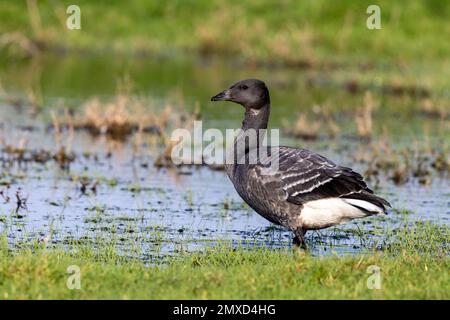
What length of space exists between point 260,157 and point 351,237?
173 centimetres

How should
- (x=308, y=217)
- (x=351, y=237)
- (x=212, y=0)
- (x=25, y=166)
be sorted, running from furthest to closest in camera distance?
(x=212, y=0), (x=25, y=166), (x=351, y=237), (x=308, y=217)

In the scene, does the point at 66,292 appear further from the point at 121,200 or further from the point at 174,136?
the point at 174,136

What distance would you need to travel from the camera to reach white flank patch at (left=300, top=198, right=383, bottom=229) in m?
9.83

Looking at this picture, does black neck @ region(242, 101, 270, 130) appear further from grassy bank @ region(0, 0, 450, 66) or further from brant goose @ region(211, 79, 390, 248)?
grassy bank @ region(0, 0, 450, 66)

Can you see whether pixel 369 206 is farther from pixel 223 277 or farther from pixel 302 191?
pixel 223 277

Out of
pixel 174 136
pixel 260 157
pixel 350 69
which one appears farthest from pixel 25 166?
pixel 350 69

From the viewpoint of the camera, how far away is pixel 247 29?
29359mm

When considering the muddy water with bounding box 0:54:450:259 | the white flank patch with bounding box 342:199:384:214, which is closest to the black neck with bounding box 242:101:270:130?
the muddy water with bounding box 0:54:450:259

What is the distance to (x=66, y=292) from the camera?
778 centimetres

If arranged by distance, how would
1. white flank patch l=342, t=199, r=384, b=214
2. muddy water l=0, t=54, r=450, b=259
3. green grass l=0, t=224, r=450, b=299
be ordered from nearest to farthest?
green grass l=0, t=224, r=450, b=299 < white flank patch l=342, t=199, r=384, b=214 < muddy water l=0, t=54, r=450, b=259

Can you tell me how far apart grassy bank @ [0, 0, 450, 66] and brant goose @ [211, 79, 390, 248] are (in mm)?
17838

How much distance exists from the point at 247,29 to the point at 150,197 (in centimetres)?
1654

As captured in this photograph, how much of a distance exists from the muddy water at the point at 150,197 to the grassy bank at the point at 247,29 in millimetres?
7252

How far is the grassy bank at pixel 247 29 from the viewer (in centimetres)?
2909
